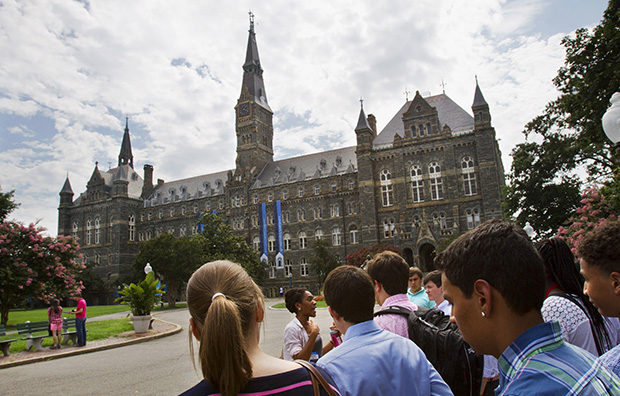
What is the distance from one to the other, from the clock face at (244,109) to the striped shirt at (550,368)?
209ft

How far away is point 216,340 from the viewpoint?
6.08ft

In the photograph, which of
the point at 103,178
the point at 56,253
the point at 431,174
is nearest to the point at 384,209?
the point at 431,174

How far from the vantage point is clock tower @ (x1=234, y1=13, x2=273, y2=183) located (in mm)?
62250

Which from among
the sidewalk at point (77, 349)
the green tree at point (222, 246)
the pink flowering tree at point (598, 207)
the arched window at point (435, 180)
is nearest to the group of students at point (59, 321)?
the sidewalk at point (77, 349)

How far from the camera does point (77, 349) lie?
14.3 metres

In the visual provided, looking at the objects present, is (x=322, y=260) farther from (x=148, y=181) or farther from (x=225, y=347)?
(x=225, y=347)

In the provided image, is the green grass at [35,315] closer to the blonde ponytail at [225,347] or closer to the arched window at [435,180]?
the blonde ponytail at [225,347]

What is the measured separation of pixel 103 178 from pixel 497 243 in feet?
256

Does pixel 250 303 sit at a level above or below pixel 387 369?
above

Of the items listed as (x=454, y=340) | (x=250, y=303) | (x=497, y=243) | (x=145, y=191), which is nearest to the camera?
(x=497, y=243)

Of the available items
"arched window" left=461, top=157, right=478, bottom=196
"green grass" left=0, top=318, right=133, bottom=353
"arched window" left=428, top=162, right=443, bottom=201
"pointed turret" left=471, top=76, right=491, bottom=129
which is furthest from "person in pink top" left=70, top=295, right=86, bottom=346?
"pointed turret" left=471, top=76, right=491, bottom=129

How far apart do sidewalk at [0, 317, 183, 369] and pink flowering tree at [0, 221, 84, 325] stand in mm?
7661

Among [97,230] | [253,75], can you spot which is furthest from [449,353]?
[97,230]

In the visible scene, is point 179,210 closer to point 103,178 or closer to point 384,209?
point 103,178
